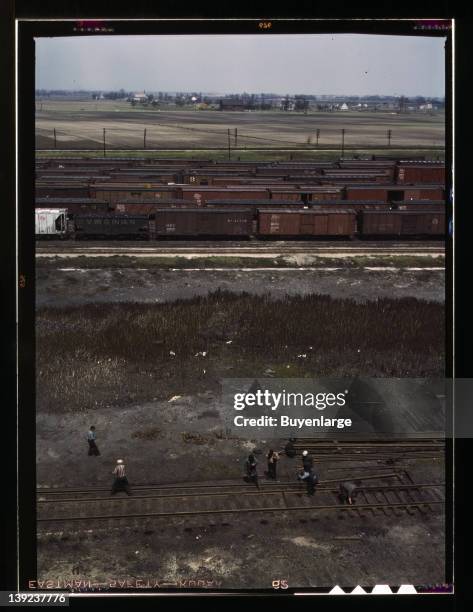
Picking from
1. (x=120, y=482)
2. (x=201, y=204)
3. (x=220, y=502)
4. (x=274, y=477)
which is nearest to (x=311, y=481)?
(x=274, y=477)

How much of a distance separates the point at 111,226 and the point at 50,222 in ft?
11.3

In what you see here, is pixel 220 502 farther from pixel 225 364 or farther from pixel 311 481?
pixel 225 364

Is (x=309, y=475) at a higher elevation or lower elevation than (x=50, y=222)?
lower

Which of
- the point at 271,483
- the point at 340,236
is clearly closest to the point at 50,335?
the point at 271,483

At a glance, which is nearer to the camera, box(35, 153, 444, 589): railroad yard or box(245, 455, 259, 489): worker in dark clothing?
box(35, 153, 444, 589): railroad yard

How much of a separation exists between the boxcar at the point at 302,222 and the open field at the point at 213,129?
37359 mm

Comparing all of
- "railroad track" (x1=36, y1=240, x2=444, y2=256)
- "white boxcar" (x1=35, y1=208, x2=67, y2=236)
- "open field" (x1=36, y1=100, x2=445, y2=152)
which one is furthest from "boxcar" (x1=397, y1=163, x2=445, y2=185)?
"white boxcar" (x1=35, y1=208, x2=67, y2=236)

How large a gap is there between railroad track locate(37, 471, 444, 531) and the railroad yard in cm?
4

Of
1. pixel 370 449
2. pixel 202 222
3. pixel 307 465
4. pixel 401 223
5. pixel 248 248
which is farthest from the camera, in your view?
pixel 401 223

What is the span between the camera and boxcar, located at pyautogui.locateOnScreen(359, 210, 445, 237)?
35469 mm

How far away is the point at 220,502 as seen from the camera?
11.3m

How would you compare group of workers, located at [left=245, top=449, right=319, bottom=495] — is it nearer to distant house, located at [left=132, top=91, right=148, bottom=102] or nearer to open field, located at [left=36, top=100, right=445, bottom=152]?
open field, located at [left=36, top=100, right=445, bottom=152]

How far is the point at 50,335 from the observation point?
20.5m
